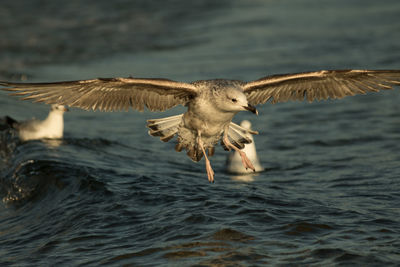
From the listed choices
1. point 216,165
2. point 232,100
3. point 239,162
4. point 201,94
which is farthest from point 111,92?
point 216,165

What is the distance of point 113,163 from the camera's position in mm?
8656

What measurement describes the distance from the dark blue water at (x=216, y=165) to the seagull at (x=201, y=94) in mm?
684

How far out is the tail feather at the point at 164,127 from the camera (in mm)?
6805

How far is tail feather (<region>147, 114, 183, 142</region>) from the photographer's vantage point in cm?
680

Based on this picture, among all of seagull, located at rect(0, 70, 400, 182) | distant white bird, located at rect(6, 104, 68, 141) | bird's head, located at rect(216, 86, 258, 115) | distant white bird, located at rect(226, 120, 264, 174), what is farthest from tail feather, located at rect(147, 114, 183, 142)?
distant white bird, located at rect(6, 104, 68, 141)

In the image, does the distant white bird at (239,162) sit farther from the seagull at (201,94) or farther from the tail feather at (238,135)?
the seagull at (201,94)

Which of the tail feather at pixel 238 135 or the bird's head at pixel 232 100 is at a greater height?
the bird's head at pixel 232 100

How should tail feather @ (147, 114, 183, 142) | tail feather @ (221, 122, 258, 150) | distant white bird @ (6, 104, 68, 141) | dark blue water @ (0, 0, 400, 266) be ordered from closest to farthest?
dark blue water @ (0, 0, 400, 266)
tail feather @ (147, 114, 183, 142)
tail feather @ (221, 122, 258, 150)
distant white bird @ (6, 104, 68, 141)

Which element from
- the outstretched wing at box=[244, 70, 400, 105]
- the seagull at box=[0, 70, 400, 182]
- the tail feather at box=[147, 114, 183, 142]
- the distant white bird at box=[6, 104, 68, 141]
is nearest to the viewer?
the seagull at box=[0, 70, 400, 182]

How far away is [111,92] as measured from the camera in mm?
6496

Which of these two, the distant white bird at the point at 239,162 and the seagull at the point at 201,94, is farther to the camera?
the distant white bird at the point at 239,162

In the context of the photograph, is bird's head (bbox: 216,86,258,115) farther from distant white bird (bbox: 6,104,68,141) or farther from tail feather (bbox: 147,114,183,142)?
distant white bird (bbox: 6,104,68,141)

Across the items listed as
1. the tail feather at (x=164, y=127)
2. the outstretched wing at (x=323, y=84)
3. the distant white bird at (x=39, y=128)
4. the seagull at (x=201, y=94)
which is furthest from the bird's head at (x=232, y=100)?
the distant white bird at (x=39, y=128)

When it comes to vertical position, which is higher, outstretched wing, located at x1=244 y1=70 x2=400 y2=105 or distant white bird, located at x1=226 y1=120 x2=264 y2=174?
outstretched wing, located at x1=244 y1=70 x2=400 y2=105
